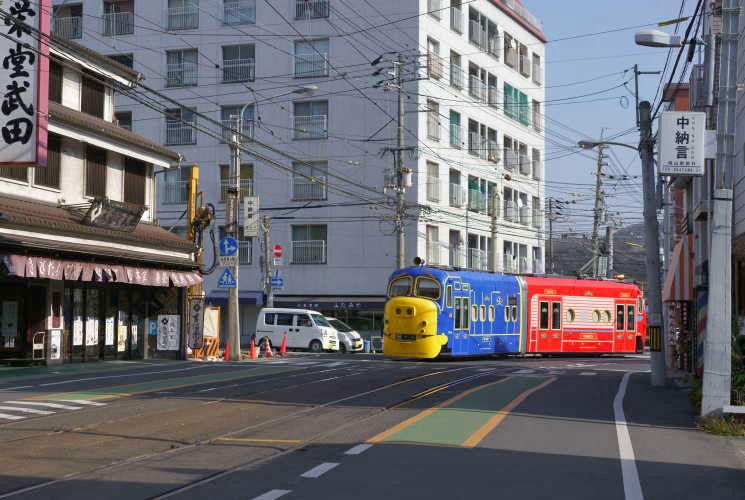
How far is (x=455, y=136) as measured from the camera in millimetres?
53531

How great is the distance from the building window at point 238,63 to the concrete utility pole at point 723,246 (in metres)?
38.8

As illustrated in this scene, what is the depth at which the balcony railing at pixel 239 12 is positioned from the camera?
170ft

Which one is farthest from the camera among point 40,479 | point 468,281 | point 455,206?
point 455,206

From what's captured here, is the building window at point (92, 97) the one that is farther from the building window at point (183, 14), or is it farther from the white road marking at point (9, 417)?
the building window at point (183, 14)

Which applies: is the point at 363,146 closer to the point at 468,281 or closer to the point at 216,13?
the point at 216,13

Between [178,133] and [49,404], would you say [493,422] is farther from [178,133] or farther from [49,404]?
[178,133]

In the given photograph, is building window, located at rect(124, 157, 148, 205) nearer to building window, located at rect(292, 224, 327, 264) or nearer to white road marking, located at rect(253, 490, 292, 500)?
building window, located at rect(292, 224, 327, 264)

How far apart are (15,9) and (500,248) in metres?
40.5

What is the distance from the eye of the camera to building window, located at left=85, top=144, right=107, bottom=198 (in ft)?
97.1

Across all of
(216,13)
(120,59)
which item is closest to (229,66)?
(216,13)

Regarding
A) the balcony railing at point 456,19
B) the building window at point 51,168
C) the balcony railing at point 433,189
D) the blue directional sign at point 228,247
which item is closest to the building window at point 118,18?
the balcony railing at point 456,19

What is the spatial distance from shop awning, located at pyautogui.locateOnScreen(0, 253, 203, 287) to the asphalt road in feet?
14.0

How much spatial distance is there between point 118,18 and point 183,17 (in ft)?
13.2

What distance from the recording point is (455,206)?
176 feet
